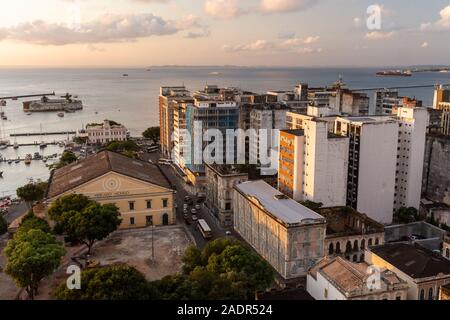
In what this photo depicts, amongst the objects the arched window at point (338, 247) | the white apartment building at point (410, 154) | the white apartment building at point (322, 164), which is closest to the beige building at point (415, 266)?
the arched window at point (338, 247)

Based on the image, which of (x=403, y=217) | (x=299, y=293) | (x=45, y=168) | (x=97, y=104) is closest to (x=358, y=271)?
(x=299, y=293)

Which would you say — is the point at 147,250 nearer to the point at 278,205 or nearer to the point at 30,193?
the point at 278,205

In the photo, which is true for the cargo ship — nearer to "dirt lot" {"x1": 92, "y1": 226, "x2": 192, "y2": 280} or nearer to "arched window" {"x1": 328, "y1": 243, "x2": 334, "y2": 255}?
"dirt lot" {"x1": 92, "y1": 226, "x2": 192, "y2": 280}

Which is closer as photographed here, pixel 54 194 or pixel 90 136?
pixel 54 194

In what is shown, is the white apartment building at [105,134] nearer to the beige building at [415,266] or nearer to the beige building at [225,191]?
the beige building at [225,191]

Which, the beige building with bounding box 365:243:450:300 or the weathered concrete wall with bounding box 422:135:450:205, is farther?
the weathered concrete wall with bounding box 422:135:450:205

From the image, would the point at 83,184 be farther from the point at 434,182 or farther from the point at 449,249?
the point at 434,182

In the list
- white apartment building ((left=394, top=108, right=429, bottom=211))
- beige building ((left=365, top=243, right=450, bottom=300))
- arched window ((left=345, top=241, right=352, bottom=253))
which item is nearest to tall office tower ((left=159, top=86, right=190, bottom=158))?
white apartment building ((left=394, top=108, right=429, bottom=211))

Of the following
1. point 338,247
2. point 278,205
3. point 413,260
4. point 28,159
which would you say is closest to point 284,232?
point 278,205
